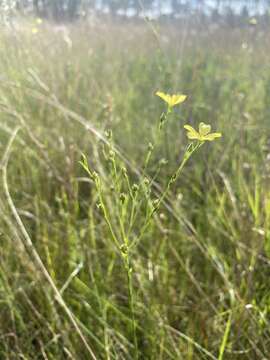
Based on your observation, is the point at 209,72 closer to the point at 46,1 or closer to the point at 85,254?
the point at 46,1

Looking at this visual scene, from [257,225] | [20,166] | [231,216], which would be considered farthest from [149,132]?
[257,225]

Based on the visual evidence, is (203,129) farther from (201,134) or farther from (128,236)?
(128,236)

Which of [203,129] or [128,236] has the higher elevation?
[203,129]

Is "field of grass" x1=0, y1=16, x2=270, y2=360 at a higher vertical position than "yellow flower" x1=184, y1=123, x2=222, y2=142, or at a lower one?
lower

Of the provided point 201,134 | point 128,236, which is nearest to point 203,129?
point 201,134

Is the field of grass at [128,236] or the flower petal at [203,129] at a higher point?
the flower petal at [203,129]

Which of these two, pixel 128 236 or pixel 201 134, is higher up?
pixel 201 134

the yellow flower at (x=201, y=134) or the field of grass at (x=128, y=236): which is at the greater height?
the yellow flower at (x=201, y=134)

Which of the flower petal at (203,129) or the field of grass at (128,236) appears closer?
the flower petal at (203,129)
